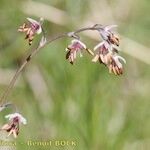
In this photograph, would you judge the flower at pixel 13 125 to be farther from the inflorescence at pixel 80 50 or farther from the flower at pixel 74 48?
the flower at pixel 74 48

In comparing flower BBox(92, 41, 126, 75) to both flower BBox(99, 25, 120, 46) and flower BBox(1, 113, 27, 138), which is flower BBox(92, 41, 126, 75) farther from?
flower BBox(1, 113, 27, 138)

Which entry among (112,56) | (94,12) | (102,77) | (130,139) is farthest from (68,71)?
(112,56)

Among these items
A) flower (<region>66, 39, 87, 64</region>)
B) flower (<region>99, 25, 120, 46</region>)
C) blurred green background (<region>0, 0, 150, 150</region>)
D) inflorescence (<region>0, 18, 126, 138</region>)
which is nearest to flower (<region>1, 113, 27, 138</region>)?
inflorescence (<region>0, 18, 126, 138</region>)

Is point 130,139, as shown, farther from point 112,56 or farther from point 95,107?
point 112,56

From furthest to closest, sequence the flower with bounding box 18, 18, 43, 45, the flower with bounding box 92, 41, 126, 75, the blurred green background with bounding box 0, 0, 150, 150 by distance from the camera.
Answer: the blurred green background with bounding box 0, 0, 150, 150 < the flower with bounding box 18, 18, 43, 45 < the flower with bounding box 92, 41, 126, 75

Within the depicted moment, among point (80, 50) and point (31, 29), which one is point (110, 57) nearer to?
point (80, 50)
